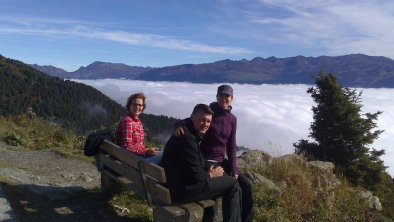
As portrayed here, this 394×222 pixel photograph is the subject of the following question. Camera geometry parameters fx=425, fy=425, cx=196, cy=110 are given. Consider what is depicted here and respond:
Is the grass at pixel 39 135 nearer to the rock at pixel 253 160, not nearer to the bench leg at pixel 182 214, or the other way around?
the rock at pixel 253 160

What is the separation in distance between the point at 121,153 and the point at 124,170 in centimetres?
35

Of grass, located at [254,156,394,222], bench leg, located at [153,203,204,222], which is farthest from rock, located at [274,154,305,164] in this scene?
bench leg, located at [153,203,204,222]

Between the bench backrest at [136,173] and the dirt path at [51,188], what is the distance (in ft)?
1.74

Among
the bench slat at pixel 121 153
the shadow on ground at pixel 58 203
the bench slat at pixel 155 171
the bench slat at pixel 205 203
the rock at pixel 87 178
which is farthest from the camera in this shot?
the rock at pixel 87 178

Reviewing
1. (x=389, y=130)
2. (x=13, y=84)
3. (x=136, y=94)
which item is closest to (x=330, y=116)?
(x=136, y=94)

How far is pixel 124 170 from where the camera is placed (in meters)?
5.33

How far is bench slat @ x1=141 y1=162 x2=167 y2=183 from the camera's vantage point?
13.6 ft

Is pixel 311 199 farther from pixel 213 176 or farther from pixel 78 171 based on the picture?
pixel 78 171

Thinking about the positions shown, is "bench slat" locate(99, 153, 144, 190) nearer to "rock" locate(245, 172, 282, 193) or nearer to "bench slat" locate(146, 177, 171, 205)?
"bench slat" locate(146, 177, 171, 205)

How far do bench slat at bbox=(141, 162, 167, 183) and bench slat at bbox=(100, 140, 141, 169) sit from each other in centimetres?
16

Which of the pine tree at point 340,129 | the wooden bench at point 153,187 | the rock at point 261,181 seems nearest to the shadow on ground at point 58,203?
the wooden bench at point 153,187

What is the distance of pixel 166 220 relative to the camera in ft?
14.7

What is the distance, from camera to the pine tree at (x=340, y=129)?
2789 cm

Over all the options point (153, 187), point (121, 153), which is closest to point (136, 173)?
point (121, 153)
